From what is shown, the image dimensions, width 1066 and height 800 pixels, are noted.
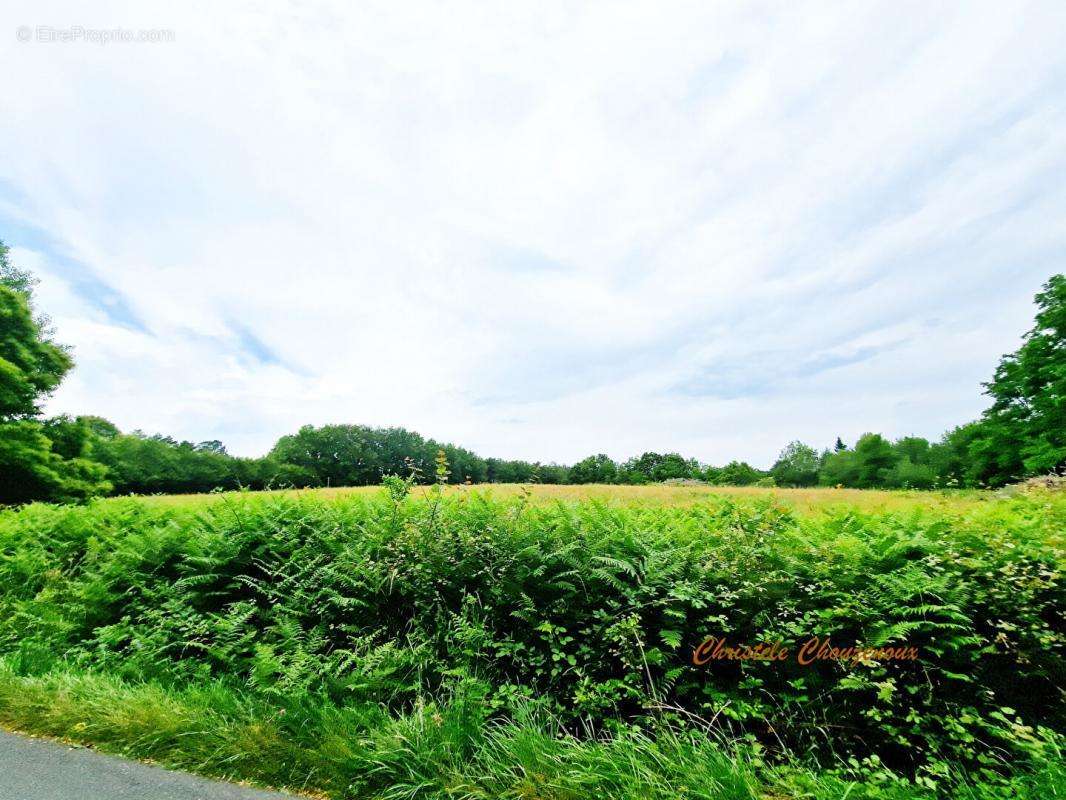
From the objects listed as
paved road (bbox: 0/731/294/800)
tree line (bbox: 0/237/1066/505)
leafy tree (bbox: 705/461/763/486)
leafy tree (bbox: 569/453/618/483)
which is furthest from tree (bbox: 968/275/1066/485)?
leafy tree (bbox: 569/453/618/483)

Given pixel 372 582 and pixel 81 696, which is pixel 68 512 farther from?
pixel 372 582

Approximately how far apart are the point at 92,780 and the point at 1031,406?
4799 centimetres

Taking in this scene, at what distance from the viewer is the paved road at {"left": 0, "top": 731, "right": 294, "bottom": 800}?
10.1 feet

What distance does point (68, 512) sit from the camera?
762cm

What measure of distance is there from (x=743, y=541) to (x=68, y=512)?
9.70 m

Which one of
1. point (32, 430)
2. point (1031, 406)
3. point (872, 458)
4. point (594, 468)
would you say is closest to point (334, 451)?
point (594, 468)

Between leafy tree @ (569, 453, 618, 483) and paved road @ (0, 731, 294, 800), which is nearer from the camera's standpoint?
paved road @ (0, 731, 294, 800)

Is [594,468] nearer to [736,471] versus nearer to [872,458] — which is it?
[736,471]

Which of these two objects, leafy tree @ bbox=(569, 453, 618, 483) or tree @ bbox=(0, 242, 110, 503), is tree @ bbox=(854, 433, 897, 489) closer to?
leafy tree @ bbox=(569, 453, 618, 483)

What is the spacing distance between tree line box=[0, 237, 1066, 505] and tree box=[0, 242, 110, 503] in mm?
43

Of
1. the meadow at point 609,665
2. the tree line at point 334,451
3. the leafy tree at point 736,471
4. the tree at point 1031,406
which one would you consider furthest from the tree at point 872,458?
the meadow at point 609,665

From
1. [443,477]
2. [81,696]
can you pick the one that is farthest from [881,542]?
[81,696]

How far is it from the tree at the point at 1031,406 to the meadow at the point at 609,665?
121ft

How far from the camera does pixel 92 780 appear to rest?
327 cm
